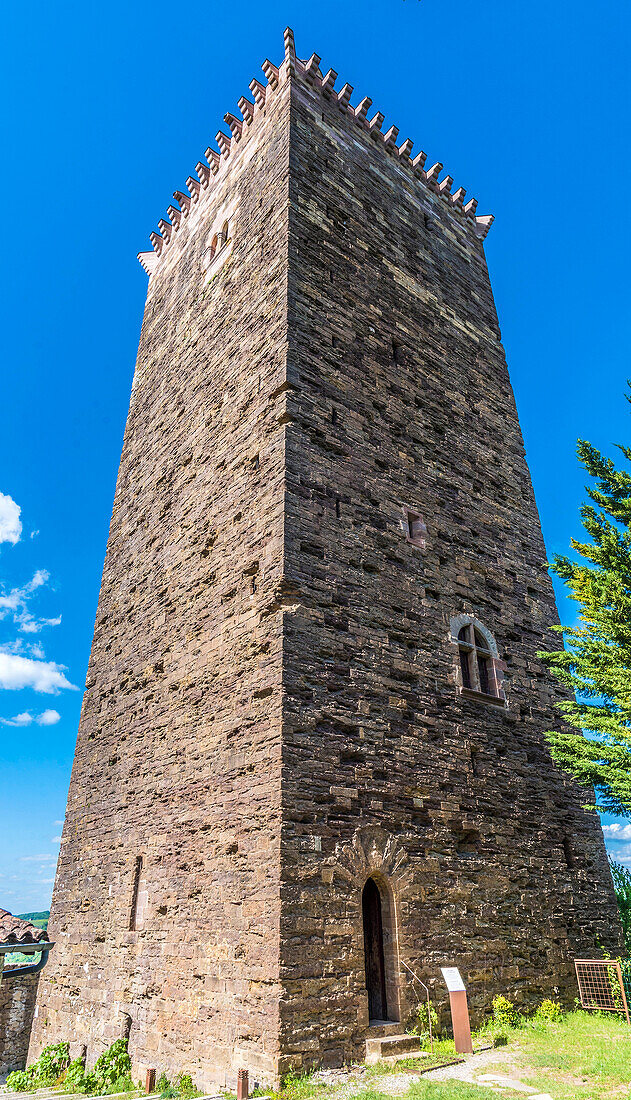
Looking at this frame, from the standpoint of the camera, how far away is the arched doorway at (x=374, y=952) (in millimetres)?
7039

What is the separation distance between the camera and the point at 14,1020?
1366 centimetres

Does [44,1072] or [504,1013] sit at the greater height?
[504,1013]

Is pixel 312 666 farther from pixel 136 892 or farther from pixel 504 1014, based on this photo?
pixel 504 1014

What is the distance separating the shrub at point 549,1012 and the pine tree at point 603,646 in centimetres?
246

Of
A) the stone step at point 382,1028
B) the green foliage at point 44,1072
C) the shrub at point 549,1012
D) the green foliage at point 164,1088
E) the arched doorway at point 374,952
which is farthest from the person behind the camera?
the green foliage at point 44,1072

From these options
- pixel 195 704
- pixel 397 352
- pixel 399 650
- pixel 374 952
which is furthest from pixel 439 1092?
pixel 397 352

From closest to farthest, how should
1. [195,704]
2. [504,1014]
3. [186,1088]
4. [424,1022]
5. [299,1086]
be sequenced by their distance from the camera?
[299,1086], [186,1088], [424,1022], [504,1014], [195,704]

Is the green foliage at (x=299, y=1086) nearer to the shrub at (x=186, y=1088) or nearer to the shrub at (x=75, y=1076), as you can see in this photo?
the shrub at (x=186, y=1088)

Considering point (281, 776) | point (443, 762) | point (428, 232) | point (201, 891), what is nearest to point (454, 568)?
point (443, 762)

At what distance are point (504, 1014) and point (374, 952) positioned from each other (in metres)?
2.10

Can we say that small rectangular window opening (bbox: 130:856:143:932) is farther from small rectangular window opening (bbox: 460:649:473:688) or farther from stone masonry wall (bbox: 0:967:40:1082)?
stone masonry wall (bbox: 0:967:40:1082)

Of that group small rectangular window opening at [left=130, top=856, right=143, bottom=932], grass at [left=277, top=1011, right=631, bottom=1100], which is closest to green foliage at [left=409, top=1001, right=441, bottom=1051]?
grass at [left=277, top=1011, right=631, bottom=1100]

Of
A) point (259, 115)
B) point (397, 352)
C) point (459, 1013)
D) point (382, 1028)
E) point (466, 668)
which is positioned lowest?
point (382, 1028)

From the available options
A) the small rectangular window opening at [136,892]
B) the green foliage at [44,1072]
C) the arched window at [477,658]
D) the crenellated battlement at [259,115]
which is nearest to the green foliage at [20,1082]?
the green foliage at [44,1072]
